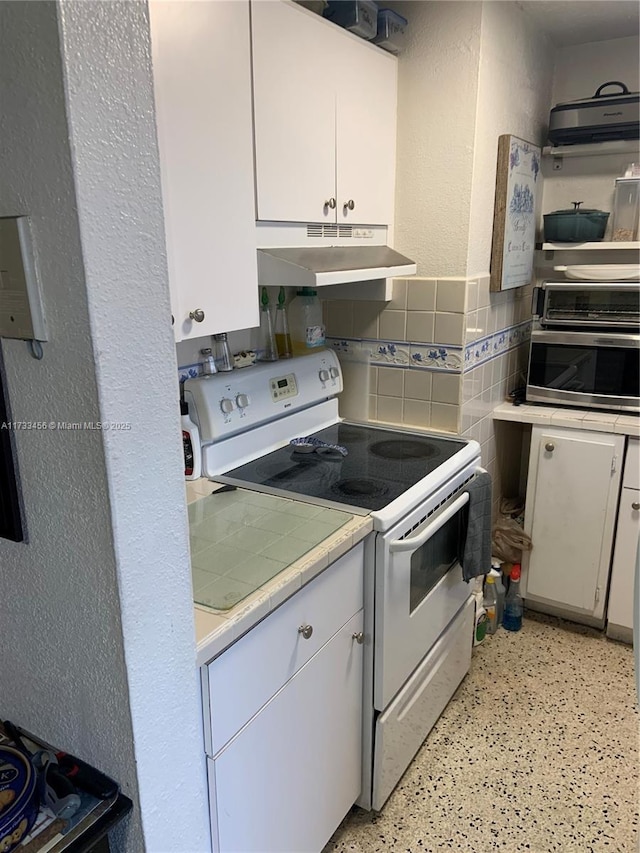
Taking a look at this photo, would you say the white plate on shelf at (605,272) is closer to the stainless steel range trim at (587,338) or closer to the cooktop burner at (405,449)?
the stainless steel range trim at (587,338)

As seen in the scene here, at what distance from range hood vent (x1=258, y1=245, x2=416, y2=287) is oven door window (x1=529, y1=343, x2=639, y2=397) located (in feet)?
2.60

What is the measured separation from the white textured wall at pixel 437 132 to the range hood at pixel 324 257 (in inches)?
5.1

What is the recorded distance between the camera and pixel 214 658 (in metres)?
1.07

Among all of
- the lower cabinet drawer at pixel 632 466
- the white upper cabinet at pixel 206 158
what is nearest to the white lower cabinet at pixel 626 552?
the lower cabinet drawer at pixel 632 466

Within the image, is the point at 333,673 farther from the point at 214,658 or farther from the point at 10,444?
the point at 10,444

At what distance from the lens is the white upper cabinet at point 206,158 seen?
1.26 m

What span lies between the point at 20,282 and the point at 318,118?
1.24m

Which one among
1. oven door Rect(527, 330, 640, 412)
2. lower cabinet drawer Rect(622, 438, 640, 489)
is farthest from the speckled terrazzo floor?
oven door Rect(527, 330, 640, 412)

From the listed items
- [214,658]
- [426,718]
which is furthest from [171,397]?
[426,718]

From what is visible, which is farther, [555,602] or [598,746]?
[555,602]

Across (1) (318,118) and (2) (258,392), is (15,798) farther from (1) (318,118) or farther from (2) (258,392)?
(1) (318,118)

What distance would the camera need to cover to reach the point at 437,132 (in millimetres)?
2008

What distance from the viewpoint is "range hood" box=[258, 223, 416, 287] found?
5.19 feet

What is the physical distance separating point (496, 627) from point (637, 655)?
1.48 m
